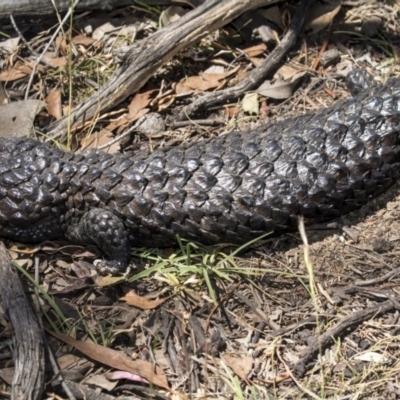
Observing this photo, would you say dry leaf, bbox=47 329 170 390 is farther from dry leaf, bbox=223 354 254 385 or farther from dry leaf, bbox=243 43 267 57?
dry leaf, bbox=243 43 267 57

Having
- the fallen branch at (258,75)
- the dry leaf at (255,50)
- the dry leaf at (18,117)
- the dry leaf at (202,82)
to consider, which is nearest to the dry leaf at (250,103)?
the fallen branch at (258,75)

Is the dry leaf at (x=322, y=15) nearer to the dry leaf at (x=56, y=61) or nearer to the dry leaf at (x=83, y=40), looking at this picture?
the dry leaf at (x=83, y=40)

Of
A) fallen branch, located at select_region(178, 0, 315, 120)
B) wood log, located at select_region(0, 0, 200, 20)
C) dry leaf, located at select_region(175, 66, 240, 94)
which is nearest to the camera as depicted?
fallen branch, located at select_region(178, 0, 315, 120)

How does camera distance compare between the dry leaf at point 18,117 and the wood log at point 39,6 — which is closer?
the dry leaf at point 18,117

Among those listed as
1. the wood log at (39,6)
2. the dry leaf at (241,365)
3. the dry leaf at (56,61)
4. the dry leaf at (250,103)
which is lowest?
the dry leaf at (241,365)

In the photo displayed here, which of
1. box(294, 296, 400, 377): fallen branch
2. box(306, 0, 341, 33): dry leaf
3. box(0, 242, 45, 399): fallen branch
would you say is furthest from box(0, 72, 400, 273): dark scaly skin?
box(306, 0, 341, 33): dry leaf

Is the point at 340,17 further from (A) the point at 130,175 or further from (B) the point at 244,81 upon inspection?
(A) the point at 130,175

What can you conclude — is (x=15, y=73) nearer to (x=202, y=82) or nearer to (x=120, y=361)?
(x=202, y=82)
